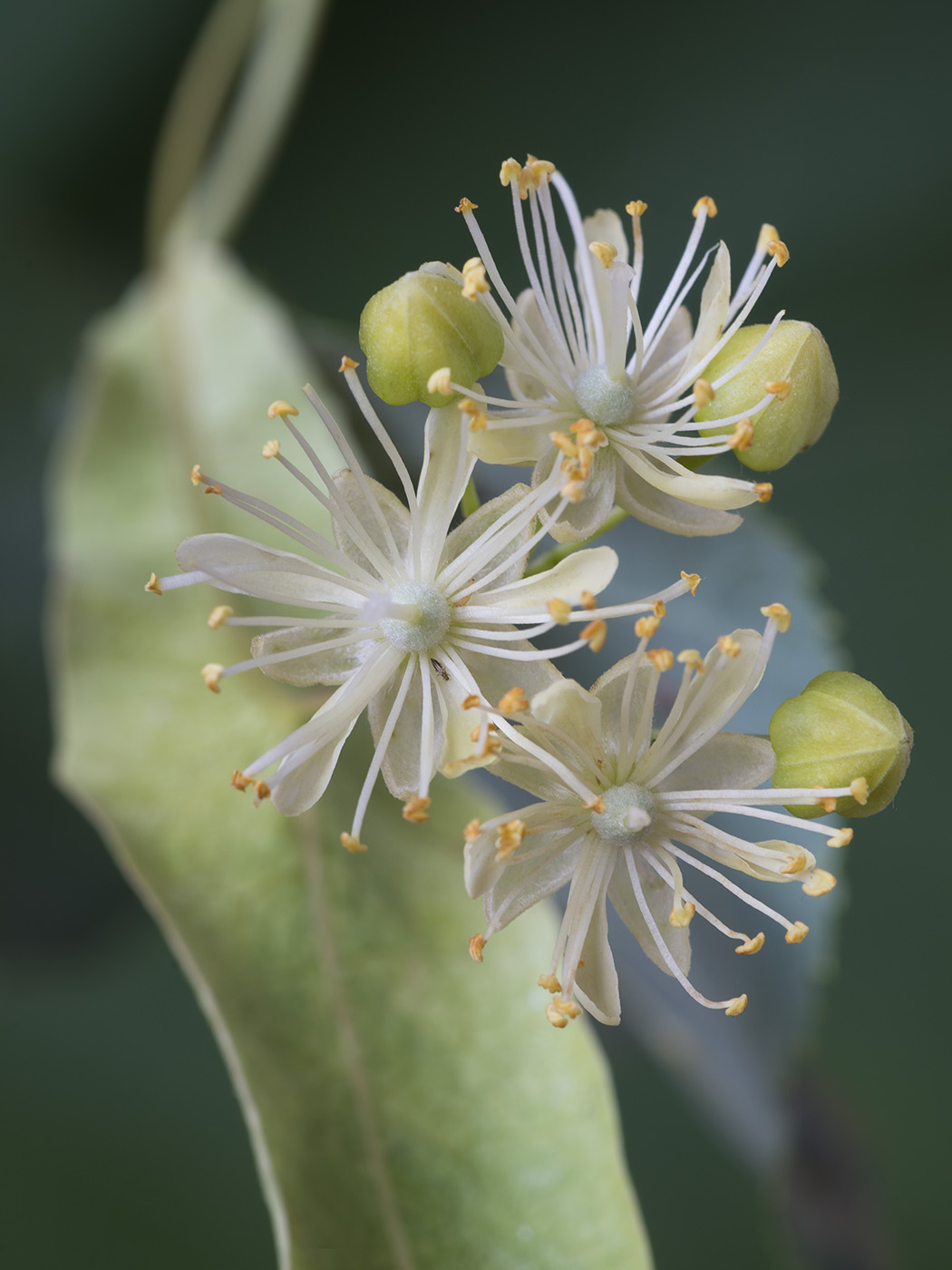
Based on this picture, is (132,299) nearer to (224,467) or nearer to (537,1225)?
(224,467)

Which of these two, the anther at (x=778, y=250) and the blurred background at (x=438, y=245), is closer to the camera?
the anther at (x=778, y=250)

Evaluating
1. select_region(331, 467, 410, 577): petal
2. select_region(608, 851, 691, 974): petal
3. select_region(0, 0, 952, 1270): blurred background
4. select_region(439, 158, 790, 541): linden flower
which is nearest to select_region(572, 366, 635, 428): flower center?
select_region(439, 158, 790, 541): linden flower

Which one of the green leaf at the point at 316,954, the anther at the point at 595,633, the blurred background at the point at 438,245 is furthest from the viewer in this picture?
the blurred background at the point at 438,245

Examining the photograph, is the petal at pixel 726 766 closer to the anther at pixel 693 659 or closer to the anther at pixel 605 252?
the anther at pixel 693 659

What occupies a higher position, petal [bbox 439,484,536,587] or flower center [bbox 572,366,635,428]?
flower center [bbox 572,366,635,428]

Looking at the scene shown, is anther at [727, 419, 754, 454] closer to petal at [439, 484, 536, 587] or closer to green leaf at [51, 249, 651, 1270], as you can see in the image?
petal at [439, 484, 536, 587]

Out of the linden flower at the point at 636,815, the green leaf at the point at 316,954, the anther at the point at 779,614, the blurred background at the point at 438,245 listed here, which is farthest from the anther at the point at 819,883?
the blurred background at the point at 438,245
